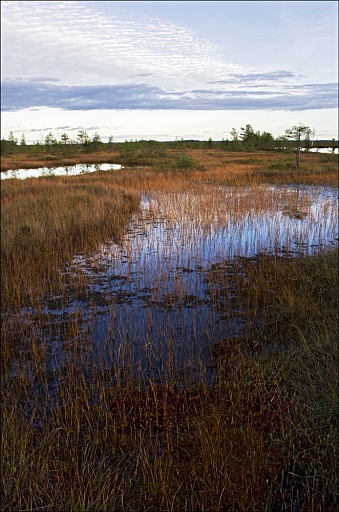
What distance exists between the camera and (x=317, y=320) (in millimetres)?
5895

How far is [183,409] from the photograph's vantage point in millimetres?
4145

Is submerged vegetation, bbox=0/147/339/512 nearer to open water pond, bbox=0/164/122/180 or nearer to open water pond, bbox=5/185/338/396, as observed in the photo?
open water pond, bbox=5/185/338/396

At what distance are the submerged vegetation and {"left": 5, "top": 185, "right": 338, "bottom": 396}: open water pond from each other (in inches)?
2.5

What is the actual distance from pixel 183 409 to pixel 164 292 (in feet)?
11.8

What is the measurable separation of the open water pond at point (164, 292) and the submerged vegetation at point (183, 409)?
2.5 inches

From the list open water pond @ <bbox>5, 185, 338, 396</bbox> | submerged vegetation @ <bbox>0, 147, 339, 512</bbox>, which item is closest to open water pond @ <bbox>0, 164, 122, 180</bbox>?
open water pond @ <bbox>5, 185, 338, 396</bbox>

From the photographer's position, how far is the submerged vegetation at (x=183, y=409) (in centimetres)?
307

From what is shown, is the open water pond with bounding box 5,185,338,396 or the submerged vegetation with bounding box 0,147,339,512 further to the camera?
the open water pond with bounding box 5,185,338,396

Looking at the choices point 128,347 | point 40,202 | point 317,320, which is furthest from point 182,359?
point 40,202

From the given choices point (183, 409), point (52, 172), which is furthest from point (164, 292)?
point (52, 172)

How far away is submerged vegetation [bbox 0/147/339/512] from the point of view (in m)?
3.07

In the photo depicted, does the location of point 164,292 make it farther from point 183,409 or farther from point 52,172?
point 52,172

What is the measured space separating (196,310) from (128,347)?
5.62 feet

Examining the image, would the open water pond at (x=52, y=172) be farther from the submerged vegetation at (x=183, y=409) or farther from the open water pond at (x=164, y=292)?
the submerged vegetation at (x=183, y=409)
